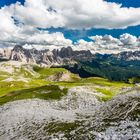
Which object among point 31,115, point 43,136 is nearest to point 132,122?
point 43,136

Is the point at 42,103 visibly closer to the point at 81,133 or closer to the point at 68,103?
the point at 68,103

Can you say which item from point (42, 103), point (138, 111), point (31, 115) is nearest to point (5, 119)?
point (31, 115)

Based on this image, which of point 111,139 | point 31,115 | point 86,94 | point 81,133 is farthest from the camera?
point 86,94

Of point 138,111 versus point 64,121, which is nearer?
point 138,111

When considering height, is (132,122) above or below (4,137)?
above

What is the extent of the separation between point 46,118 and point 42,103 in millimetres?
30053

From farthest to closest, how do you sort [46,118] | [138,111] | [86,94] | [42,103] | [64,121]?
[86,94], [42,103], [46,118], [64,121], [138,111]

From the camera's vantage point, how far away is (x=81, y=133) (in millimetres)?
41969

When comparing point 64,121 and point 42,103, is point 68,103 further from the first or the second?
point 64,121

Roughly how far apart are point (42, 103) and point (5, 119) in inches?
830

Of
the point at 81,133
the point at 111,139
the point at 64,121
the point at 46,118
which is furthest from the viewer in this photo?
the point at 46,118

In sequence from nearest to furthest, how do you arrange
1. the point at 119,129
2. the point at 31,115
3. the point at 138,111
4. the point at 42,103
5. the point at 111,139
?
the point at 111,139, the point at 119,129, the point at 138,111, the point at 31,115, the point at 42,103

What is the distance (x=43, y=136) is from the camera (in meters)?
46.5

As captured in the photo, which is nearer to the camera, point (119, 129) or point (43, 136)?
point (119, 129)
